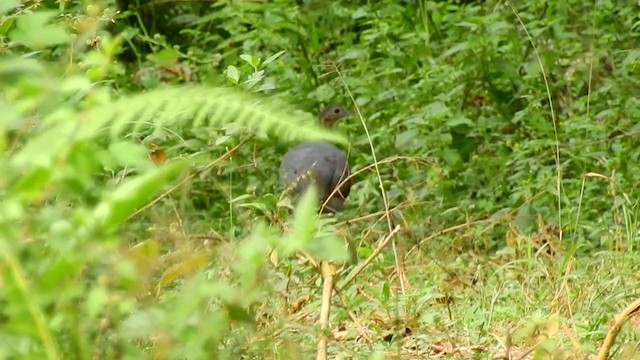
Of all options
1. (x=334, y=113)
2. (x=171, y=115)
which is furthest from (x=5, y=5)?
(x=334, y=113)

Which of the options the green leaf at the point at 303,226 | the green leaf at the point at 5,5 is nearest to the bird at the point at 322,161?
the green leaf at the point at 5,5

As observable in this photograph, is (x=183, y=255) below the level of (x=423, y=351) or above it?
above

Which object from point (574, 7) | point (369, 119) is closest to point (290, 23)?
point (369, 119)

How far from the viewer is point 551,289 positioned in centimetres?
456

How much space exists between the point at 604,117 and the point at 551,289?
9.82ft

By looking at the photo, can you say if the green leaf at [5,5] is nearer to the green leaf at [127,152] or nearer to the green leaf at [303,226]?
the green leaf at [127,152]

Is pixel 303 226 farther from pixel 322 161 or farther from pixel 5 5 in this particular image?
pixel 322 161

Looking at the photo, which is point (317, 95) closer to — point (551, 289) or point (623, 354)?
point (551, 289)

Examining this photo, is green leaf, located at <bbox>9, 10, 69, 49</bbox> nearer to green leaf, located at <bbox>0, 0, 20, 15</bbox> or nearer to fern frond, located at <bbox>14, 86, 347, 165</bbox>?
fern frond, located at <bbox>14, 86, 347, 165</bbox>

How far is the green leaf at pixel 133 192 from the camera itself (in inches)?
61.0

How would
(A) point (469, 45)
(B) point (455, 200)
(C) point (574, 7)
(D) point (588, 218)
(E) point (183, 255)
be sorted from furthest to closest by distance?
(C) point (574, 7), (A) point (469, 45), (B) point (455, 200), (D) point (588, 218), (E) point (183, 255)

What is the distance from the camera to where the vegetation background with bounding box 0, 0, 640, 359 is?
1677mm

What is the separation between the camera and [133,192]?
1.56m

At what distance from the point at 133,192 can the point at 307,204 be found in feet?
0.89
